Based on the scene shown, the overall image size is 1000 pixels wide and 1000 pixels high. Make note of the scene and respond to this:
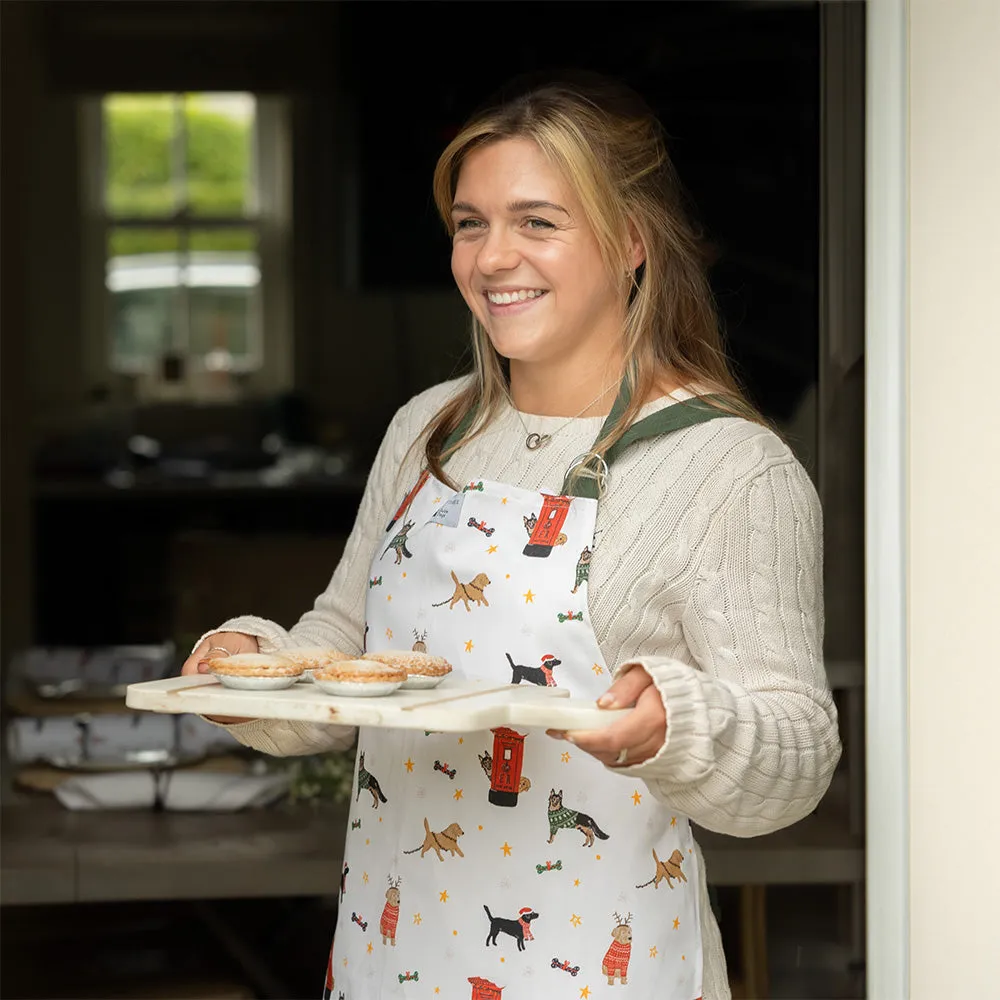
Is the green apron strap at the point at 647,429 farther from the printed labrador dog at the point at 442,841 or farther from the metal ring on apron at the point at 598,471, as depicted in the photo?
the printed labrador dog at the point at 442,841

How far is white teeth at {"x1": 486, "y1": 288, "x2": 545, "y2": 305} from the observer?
1354mm

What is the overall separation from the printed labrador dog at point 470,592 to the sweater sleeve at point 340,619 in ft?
0.54

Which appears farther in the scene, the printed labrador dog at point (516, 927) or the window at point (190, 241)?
the window at point (190, 241)

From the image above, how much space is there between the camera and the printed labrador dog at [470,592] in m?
1.37

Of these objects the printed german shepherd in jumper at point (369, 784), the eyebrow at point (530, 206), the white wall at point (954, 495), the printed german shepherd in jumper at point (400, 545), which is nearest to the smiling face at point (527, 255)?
the eyebrow at point (530, 206)

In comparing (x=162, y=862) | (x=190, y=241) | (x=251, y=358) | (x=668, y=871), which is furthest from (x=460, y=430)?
(x=190, y=241)

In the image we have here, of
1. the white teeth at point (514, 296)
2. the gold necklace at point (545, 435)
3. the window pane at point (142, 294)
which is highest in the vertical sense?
the window pane at point (142, 294)

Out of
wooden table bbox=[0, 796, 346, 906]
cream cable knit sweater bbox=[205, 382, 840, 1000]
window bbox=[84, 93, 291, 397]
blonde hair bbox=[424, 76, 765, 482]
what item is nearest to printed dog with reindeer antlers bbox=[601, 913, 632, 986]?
cream cable knit sweater bbox=[205, 382, 840, 1000]

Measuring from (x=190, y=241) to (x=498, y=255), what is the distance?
465 cm

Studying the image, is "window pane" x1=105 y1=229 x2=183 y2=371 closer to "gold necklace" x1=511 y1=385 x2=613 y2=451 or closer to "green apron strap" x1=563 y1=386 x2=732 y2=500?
"gold necklace" x1=511 y1=385 x2=613 y2=451

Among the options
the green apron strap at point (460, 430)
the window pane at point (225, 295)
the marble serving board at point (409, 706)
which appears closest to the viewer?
the marble serving board at point (409, 706)

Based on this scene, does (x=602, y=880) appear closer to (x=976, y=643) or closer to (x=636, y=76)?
(x=976, y=643)

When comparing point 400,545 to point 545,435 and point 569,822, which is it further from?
point 569,822

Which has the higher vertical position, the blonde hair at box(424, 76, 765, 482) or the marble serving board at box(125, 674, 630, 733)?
the blonde hair at box(424, 76, 765, 482)
